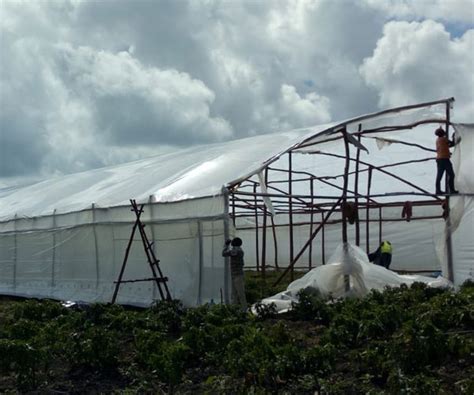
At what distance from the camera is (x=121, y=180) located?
19797 millimetres

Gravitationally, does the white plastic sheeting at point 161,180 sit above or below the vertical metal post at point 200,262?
above

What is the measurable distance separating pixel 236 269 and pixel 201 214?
67.7 inches

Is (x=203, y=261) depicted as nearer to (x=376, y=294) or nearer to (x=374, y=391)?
(x=376, y=294)

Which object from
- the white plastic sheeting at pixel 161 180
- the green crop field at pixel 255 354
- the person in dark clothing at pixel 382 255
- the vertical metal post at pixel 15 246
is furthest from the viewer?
the vertical metal post at pixel 15 246

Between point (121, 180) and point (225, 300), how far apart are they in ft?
25.5

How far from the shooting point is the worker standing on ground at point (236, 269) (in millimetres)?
12753

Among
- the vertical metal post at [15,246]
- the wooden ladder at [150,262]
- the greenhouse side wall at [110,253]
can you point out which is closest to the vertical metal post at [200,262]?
the greenhouse side wall at [110,253]

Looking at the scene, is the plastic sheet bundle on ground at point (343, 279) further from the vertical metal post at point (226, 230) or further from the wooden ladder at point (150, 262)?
the wooden ladder at point (150, 262)

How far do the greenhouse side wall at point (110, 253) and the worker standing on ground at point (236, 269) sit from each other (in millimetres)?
541

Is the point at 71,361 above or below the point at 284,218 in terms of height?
below

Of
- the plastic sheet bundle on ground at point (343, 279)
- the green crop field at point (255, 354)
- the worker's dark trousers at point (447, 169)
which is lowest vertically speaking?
the green crop field at point (255, 354)

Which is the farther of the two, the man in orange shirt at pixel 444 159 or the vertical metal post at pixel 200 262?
the man in orange shirt at pixel 444 159

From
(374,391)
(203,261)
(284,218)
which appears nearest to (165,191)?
(203,261)

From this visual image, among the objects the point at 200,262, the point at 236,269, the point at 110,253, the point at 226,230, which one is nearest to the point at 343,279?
the point at 236,269
